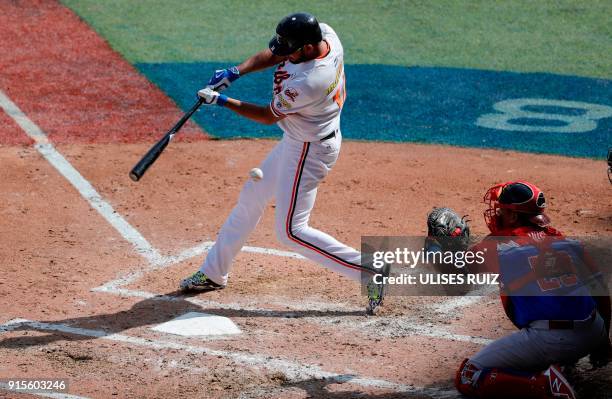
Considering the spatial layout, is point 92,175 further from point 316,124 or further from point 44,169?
point 316,124

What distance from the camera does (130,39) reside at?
13.3 meters

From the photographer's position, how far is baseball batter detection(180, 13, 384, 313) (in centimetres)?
599

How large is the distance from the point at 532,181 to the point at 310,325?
362 cm

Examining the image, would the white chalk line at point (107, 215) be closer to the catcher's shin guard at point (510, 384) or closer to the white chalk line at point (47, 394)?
the white chalk line at point (47, 394)

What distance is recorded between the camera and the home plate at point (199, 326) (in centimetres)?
602

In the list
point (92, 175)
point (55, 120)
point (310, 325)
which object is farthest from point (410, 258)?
point (55, 120)

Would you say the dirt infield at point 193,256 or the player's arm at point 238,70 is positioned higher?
the player's arm at point 238,70

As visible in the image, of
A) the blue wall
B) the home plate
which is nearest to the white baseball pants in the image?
the home plate

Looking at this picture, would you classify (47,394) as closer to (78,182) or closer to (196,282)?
(196,282)

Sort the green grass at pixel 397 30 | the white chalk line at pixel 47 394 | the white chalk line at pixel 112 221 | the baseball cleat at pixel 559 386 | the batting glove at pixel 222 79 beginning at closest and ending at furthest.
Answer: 1. the baseball cleat at pixel 559 386
2. the white chalk line at pixel 47 394
3. the batting glove at pixel 222 79
4. the white chalk line at pixel 112 221
5. the green grass at pixel 397 30

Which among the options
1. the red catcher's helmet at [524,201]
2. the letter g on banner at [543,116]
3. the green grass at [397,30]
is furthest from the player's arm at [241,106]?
the green grass at [397,30]

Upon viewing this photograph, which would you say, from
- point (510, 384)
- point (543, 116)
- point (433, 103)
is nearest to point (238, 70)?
point (510, 384)

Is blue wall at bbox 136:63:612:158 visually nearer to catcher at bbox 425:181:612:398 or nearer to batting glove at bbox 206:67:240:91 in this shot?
batting glove at bbox 206:67:240:91

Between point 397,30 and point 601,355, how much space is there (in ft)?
30.6
